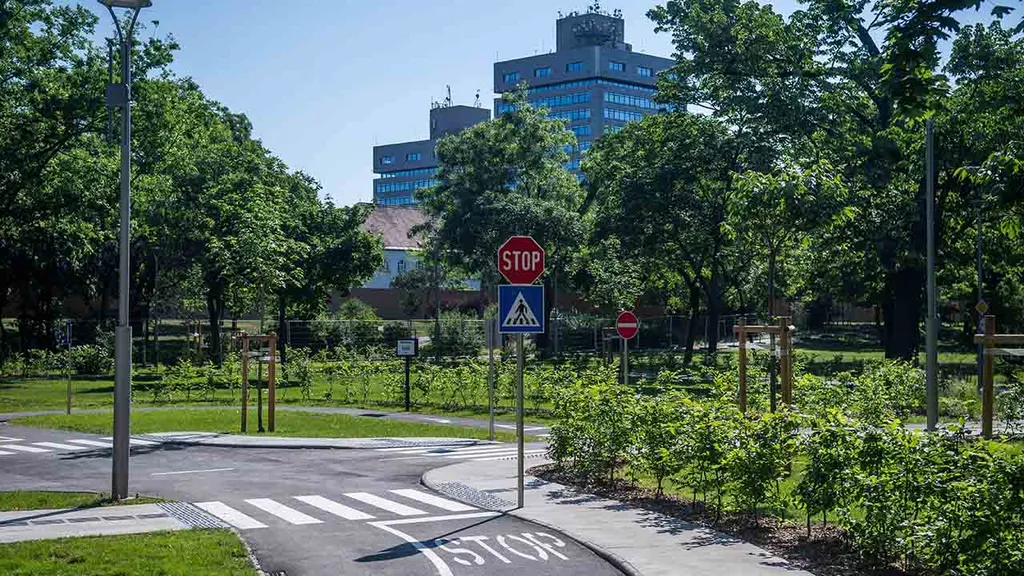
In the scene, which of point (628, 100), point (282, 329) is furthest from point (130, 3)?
point (628, 100)

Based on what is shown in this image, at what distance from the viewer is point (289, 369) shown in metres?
44.1

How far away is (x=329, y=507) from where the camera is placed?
1394cm

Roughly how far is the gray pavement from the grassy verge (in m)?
4.35

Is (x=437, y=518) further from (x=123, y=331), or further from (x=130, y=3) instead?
(x=130, y=3)

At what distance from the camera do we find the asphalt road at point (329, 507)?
10453mm

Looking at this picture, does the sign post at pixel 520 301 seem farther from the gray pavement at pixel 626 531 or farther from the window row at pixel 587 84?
the window row at pixel 587 84

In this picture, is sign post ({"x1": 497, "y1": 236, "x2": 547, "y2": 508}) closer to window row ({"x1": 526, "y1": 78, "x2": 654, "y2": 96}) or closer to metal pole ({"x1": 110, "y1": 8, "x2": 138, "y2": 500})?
metal pole ({"x1": 110, "y1": 8, "x2": 138, "y2": 500})

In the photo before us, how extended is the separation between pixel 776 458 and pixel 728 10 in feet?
111

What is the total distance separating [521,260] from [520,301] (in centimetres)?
73

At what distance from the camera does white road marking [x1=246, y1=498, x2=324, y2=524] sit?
12914mm

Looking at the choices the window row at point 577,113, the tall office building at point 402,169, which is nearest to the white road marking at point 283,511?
the window row at point 577,113

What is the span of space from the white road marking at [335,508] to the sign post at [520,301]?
78.5 inches

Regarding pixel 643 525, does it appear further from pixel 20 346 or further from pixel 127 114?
pixel 20 346

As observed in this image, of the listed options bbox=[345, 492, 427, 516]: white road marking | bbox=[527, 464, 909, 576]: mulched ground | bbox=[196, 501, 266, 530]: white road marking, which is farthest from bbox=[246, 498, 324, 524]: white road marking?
bbox=[527, 464, 909, 576]: mulched ground
